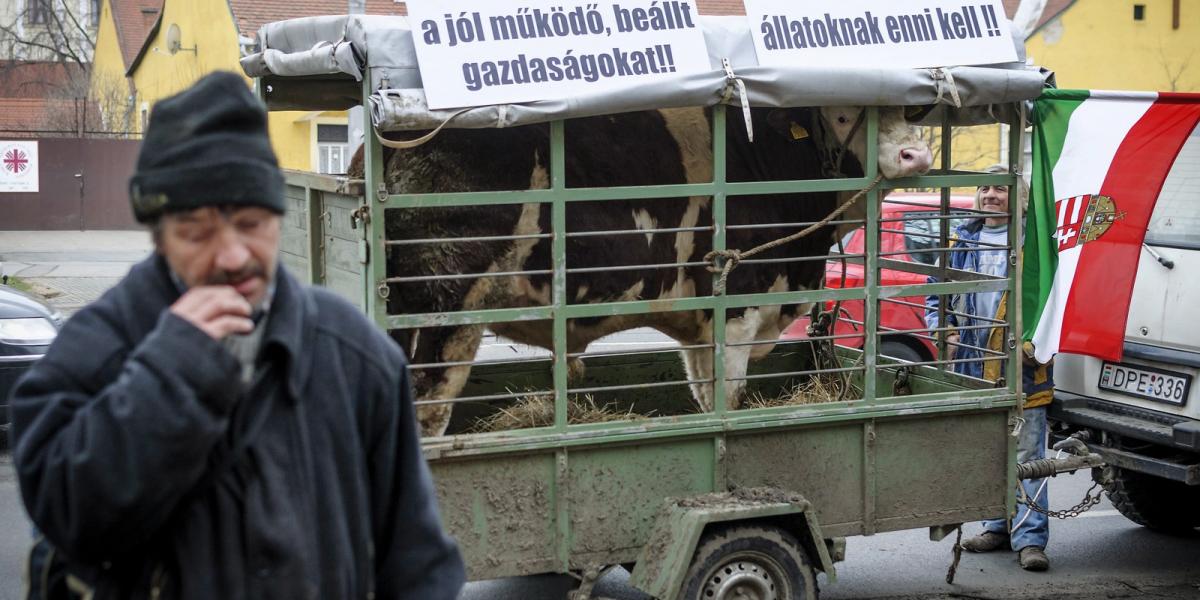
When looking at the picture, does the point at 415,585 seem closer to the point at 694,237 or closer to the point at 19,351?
the point at 694,237

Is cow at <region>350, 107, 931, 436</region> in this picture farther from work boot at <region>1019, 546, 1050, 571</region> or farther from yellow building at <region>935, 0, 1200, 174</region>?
yellow building at <region>935, 0, 1200, 174</region>

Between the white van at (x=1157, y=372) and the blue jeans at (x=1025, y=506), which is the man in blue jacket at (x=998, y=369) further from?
the white van at (x=1157, y=372)

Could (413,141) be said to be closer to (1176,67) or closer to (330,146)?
(330,146)

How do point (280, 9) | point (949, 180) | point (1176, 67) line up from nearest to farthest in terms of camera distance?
point (949, 180) < point (280, 9) < point (1176, 67)

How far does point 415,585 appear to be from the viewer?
2354 millimetres

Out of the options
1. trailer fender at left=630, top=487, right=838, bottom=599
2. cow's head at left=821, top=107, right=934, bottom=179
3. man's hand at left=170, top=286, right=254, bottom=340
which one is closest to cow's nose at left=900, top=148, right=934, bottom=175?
cow's head at left=821, top=107, right=934, bottom=179

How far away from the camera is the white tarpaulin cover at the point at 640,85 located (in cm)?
507

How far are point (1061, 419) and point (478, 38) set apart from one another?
415cm

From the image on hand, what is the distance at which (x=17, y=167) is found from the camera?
2889 cm

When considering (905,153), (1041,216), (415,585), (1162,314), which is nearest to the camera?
(415,585)

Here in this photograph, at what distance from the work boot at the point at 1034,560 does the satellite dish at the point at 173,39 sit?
33.0 meters

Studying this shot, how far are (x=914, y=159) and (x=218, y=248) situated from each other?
4.17 m

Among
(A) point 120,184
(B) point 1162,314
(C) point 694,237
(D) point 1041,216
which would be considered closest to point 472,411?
(C) point 694,237

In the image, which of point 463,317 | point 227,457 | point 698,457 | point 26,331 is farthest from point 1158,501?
point 26,331
